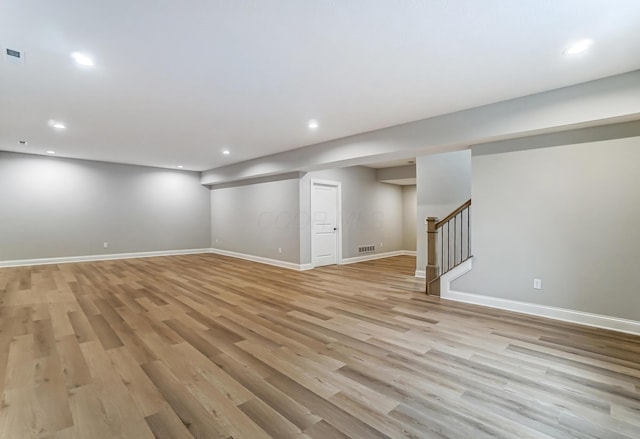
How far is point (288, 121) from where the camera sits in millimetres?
4461

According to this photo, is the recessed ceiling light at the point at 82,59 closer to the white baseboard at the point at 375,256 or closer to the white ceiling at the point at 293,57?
the white ceiling at the point at 293,57

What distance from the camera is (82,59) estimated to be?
267 cm

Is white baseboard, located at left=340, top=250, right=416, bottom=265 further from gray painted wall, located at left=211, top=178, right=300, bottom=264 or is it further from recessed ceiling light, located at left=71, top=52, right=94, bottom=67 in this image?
recessed ceiling light, located at left=71, top=52, right=94, bottom=67

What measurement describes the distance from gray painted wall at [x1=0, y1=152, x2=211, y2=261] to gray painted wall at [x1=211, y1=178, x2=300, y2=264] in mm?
821

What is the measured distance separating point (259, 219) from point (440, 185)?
4.62m

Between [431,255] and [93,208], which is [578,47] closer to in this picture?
[431,255]

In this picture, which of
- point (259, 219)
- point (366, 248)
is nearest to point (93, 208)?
point (259, 219)

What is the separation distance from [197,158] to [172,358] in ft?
18.9

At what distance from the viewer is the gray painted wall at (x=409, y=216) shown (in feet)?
31.5

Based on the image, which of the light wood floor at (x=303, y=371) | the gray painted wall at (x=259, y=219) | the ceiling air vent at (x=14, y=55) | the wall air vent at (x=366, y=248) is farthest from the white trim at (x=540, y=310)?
the ceiling air vent at (x=14, y=55)

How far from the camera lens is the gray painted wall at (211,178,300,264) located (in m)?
7.07

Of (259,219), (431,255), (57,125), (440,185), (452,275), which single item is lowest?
(452,275)

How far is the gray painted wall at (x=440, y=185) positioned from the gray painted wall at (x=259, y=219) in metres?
2.73

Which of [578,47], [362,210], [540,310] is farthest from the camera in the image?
[362,210]
